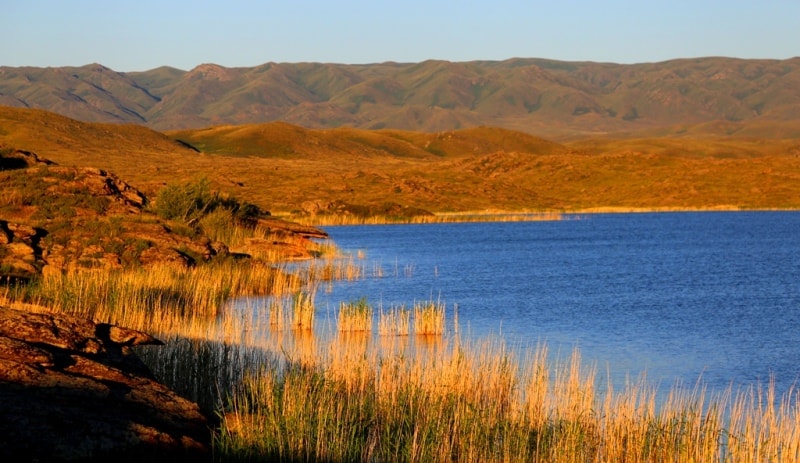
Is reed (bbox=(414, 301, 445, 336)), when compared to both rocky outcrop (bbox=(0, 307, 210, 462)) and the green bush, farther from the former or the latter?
the green bush

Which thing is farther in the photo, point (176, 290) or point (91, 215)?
point (91, 215)

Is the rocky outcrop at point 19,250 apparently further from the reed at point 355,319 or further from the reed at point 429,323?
the reed at point 429,323

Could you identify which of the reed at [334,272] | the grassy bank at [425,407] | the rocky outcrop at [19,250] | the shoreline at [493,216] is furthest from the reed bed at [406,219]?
the grassy bank at [425,407]

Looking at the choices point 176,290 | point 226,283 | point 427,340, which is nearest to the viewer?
point 427,340

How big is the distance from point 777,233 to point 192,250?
141 ft

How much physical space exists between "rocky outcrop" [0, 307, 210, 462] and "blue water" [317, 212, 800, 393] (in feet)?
29.4

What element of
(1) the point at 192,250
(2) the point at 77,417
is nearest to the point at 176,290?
(1) the point at 192,250

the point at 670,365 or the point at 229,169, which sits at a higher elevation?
the point at 229,169

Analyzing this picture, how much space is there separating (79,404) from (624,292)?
24952mm

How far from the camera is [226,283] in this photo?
2856 cm

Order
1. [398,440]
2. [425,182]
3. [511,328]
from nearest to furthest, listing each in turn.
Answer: [398,440]
[511,328]
[425,182]

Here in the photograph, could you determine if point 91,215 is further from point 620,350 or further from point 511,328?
point 620,350

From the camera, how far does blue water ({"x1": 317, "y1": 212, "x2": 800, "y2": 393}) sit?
805 inches

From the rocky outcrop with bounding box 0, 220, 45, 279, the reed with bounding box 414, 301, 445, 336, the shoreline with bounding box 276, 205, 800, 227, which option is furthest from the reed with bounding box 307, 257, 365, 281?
the shoreline with bounding box 276, 205, 800, 227
